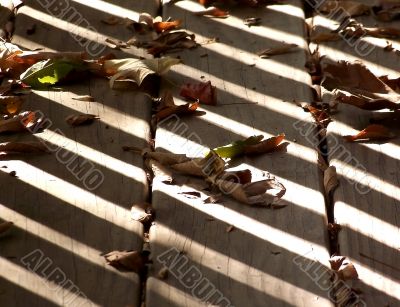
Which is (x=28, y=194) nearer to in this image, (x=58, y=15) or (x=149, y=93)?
(x=149, y=93)

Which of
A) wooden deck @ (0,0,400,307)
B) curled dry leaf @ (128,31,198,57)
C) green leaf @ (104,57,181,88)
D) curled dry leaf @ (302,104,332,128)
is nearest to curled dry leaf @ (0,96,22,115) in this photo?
wooden deck @ (0,0,400,307)

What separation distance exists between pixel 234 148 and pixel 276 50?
72cm

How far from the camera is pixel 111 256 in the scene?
2674 mm

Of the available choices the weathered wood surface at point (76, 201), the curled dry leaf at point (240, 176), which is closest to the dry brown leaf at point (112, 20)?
the weathered wood surface at point (76, 201)

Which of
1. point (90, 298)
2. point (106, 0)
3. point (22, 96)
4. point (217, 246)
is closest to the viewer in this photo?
point (90, 298)

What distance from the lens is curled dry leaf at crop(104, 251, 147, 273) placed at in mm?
2648

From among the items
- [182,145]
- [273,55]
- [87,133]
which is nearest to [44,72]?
[87,133]

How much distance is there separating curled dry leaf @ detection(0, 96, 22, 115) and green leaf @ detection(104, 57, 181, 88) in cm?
35

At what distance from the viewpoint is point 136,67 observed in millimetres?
3521

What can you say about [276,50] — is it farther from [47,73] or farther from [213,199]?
[213,199]

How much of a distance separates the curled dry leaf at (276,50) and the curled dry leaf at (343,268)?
1.22 m

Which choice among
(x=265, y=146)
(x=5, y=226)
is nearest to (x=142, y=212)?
(x=5, y=226)

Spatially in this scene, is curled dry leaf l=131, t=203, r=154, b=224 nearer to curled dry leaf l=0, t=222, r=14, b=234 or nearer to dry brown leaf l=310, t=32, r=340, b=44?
curled dry leaf l=0, t=222, r=14, b=234

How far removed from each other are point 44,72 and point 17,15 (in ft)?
1.89
